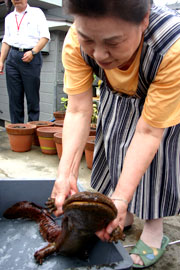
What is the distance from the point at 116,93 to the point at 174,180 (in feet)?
2.18

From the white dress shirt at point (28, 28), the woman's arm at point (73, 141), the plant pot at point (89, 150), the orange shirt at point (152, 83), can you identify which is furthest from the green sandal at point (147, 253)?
the white dress shirt at point (28, 28)

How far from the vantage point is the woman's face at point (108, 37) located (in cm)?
93

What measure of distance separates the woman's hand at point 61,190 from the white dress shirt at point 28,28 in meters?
3.30

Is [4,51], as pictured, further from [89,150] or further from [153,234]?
[153,234]

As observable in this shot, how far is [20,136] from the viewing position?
151 inches

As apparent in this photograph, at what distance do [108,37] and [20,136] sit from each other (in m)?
3.09

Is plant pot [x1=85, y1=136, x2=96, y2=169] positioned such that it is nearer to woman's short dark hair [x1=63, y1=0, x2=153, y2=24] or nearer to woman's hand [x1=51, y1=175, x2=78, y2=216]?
woman's hand [x1=51, y1=175, x2=78, y2=216]

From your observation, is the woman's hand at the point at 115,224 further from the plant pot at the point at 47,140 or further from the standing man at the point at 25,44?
the standing man at the point at 25,44

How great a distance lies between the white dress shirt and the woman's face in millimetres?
3438

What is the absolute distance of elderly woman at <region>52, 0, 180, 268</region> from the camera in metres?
0.98

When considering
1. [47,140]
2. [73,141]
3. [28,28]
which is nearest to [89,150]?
[47,140]

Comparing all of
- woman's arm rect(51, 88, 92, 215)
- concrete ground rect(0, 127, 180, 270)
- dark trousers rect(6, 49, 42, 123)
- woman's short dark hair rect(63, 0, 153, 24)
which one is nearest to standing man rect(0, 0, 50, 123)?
dark trousers rect(6, 49, 42, 123)

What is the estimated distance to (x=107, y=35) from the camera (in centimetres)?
95

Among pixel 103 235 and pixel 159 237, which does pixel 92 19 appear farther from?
pixel 159 237
